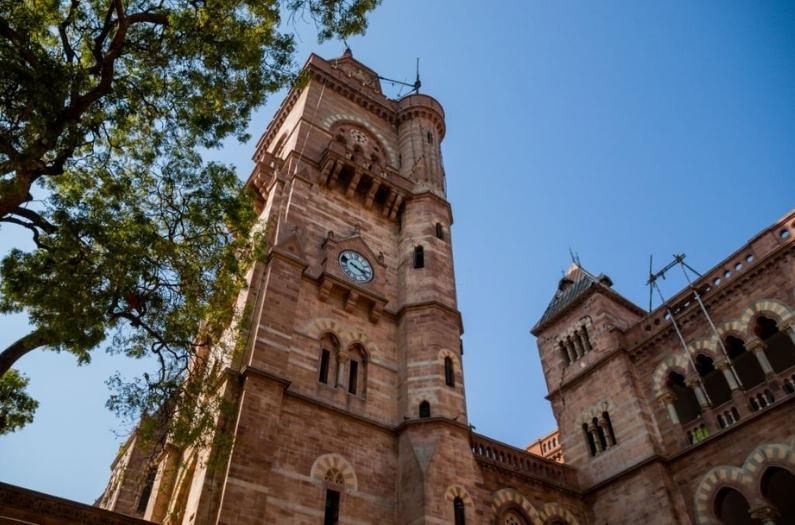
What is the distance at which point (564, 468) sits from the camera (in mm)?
21922

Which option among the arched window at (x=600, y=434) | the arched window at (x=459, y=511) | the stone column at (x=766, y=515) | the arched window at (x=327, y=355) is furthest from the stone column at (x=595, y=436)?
the arched window at (x=327, y=355)

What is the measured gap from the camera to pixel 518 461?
67.5 feet

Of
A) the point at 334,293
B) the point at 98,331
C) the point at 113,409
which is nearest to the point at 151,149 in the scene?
the point at 98,331

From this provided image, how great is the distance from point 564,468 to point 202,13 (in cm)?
1867

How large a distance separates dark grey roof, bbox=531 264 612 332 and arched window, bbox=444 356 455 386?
7962 millimetres

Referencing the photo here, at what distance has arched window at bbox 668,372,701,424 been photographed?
21156 millimetres

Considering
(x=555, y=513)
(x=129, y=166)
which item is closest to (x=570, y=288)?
(x=555, y=513)

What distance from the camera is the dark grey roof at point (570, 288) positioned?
2593cm

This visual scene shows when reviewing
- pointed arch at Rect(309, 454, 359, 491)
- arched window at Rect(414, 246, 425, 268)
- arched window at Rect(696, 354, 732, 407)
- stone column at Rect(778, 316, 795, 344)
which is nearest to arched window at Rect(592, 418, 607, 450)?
arched window at Rect(696, 354, 732, 407)

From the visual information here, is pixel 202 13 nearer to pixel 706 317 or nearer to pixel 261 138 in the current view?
pixel 706 317

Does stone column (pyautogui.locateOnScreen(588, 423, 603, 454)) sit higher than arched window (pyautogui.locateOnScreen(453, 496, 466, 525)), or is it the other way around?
stone column (pyautogui.locateOnScreen(588, 423, 603, 454))

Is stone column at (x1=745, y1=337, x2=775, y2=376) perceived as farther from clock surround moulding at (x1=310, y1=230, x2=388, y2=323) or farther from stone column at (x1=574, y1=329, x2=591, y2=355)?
clock surround moulding at (x1=310, y1=230, x2=388, y2=323)

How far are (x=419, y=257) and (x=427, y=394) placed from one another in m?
6.59

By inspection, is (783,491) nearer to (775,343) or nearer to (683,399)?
(683,399)
